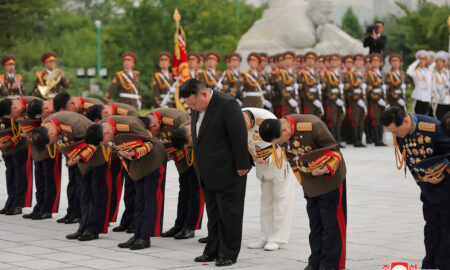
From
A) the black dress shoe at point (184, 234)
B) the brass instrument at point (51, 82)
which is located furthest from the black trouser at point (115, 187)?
the brass instrument at point (51, 82)

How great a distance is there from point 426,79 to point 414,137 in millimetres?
13781

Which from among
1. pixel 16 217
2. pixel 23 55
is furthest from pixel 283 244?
pixel 23 55

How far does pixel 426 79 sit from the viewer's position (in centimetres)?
1969

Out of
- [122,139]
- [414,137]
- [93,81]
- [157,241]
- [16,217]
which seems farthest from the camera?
[93,81]

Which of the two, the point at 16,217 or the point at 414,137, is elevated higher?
the point at 414,137

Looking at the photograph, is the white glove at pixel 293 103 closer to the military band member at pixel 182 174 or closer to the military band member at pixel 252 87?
the military band member at pixel 252 87

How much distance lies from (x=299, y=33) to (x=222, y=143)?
18305 millimetres

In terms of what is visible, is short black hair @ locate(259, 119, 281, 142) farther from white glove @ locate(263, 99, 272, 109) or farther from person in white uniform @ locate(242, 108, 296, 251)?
white glove @ locate(263, 99, 272, 109)

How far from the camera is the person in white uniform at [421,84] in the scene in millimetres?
19688

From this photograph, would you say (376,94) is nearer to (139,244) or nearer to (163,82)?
(163,82)

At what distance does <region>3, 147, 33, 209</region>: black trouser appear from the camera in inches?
418

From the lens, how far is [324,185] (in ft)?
22.9

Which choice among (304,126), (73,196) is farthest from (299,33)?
(304,126)

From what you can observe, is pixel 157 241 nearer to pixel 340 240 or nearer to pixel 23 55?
pixel 340 240
